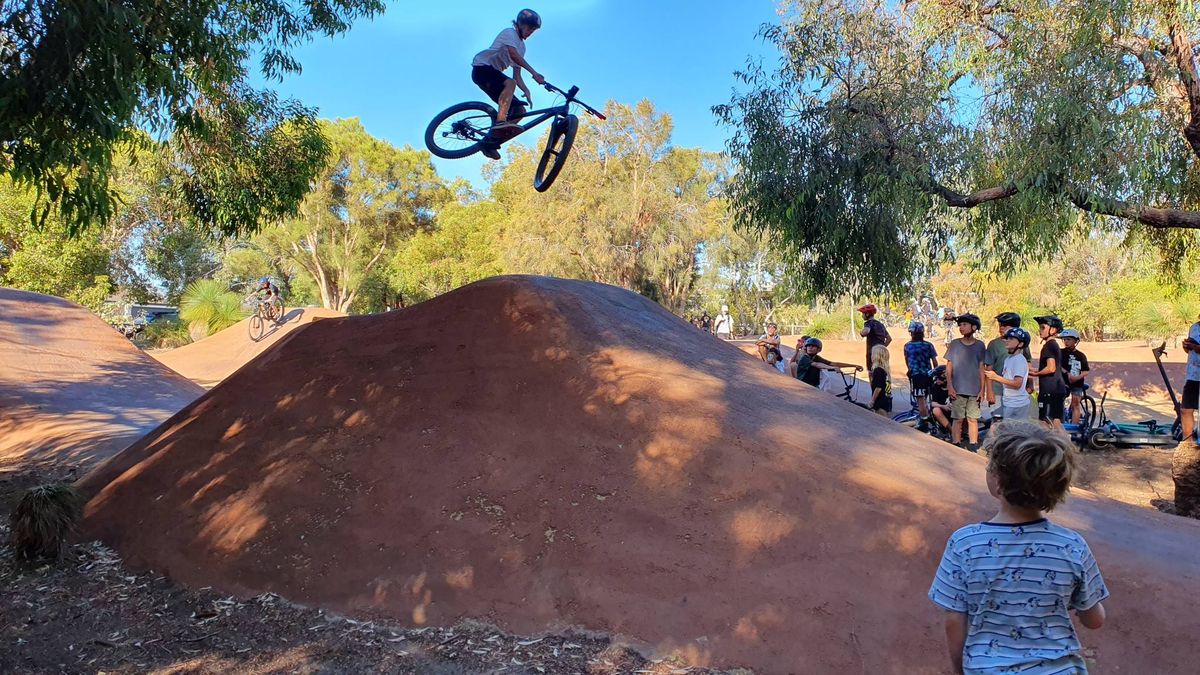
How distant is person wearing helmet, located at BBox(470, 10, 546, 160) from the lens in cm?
719

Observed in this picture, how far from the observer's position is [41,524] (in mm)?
5363

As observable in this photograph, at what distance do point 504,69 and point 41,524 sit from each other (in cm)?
536

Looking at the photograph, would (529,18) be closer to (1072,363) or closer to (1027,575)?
(1027,575)

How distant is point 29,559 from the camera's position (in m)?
5.44

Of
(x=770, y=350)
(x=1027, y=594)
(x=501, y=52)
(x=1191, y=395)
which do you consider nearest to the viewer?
(x=1027, y=594)

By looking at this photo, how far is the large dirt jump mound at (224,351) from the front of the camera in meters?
20.8

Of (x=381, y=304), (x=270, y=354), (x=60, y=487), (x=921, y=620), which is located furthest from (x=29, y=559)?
(x=381, y=304)

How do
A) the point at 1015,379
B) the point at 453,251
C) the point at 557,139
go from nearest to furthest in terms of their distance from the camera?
the point at 1015,379 < the point at 557,139 < the point at 453,251

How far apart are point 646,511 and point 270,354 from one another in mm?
4531

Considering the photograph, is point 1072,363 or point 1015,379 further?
point 1072,363

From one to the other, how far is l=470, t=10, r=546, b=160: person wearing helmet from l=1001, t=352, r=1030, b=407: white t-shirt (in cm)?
552

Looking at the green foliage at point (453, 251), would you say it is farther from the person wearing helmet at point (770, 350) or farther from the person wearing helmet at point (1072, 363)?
the person wearing helmet at point (1072, 363)

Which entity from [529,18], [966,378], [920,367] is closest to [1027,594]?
[529,18]

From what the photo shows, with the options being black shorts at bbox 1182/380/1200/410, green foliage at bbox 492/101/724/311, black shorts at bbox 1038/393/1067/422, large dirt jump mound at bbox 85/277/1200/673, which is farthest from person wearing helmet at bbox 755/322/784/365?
green foliage at bbox 492/101/724/311
